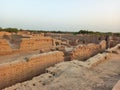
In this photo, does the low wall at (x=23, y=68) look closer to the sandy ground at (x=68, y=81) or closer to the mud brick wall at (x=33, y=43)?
the sandy ground at (x=68, y=81)

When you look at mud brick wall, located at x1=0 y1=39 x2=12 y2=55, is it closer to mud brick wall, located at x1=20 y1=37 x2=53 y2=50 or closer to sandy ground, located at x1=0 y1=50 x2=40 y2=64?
sandy ground, located at x1=0 y1=50 x2=40 y2=64

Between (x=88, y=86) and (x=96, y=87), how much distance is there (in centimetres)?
25

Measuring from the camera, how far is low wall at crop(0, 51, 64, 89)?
787cm

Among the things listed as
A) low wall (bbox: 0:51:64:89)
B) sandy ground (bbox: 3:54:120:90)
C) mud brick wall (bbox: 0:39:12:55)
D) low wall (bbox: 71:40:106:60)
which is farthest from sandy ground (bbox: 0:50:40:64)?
sandy ground (bbox: 3:54:120:90)

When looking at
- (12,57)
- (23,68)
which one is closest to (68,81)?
(23,68)

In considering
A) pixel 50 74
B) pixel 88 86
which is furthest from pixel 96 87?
pixel 50 74

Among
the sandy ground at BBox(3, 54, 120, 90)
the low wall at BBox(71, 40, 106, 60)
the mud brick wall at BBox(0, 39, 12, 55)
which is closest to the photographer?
the sandy ground at BBox(3, 54, 120, 90)

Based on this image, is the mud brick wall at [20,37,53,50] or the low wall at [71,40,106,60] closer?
the low wall at [71,40,106,60]

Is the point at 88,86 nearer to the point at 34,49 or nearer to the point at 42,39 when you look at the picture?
the point at 34,49

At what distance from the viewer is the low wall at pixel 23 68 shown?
7.87 meters

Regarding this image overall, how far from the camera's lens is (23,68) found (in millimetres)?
8828

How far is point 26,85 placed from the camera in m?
6.59

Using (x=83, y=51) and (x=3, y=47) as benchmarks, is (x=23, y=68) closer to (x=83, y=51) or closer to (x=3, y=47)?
(x=83, y=51)

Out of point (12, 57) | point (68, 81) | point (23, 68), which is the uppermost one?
point (23, 68)
